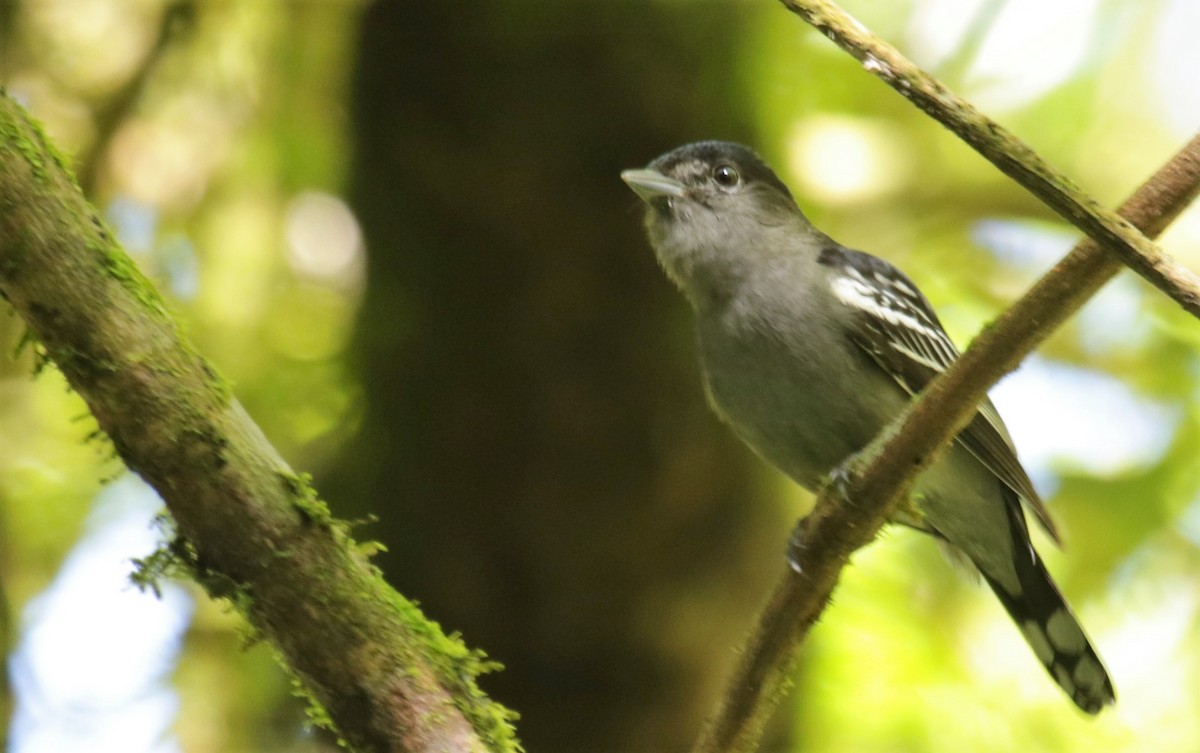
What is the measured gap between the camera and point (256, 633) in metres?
2.97

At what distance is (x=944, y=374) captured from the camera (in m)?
2.47

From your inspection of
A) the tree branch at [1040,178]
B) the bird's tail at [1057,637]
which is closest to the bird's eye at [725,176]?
the bird's tail at [1057,637]

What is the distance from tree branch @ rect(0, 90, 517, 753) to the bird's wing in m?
2.05

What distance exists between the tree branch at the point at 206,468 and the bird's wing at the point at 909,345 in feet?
6.74

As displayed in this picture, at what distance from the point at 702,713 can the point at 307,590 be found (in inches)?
115

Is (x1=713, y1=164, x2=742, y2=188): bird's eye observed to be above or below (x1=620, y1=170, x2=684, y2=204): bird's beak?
above

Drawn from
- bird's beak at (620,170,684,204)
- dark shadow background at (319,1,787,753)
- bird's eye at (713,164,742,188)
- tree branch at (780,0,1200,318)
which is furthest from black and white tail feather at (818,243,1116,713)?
tree branch at (780,0,1200,318)

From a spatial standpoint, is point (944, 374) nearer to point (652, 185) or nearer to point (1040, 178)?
point (1040, 178)

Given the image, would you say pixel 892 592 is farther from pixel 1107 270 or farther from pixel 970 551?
pixel 1107 270

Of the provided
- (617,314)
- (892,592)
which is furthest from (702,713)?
(617,314)

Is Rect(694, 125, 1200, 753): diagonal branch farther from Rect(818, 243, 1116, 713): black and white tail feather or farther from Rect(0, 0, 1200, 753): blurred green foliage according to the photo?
Rect(0, 0, 1200, 753): blurred green foliage

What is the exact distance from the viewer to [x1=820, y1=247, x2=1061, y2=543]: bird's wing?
13.7ft

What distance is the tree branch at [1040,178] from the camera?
7.09 ft

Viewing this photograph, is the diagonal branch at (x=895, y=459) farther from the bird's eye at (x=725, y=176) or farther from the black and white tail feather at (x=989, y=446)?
the bird's eye at (x=725, y=176)
